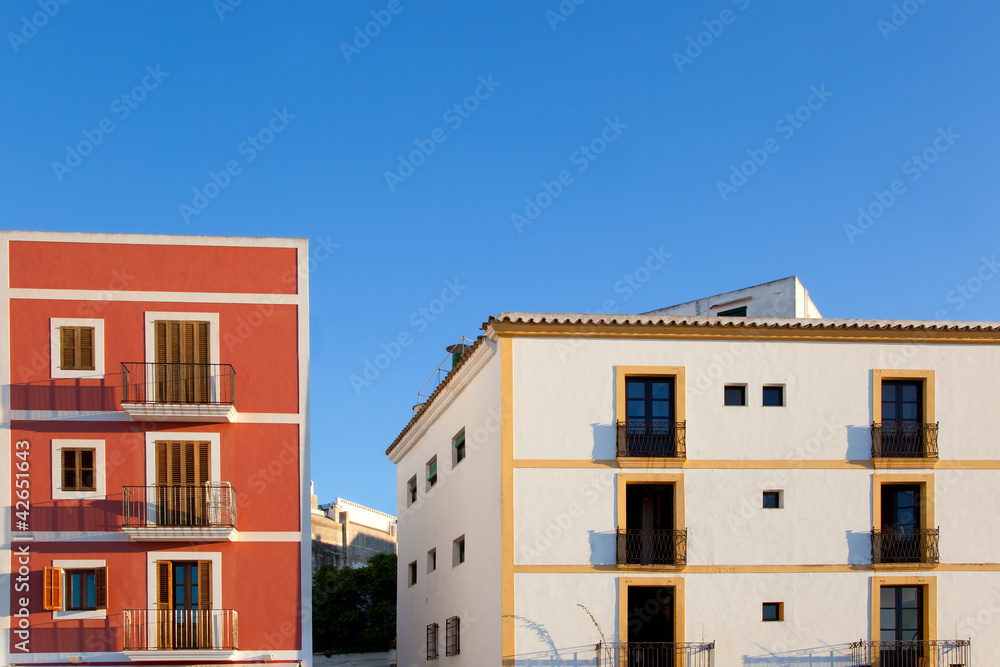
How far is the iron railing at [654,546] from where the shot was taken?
79.2 ft

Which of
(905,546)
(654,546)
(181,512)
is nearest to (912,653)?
(905,546)

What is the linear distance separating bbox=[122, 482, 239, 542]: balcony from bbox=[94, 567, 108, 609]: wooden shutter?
38.3 inches

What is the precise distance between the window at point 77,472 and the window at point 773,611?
14411 mm

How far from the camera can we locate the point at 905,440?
25.4m

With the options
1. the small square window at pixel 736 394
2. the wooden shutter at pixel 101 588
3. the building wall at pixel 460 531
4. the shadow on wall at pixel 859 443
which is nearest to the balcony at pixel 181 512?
the wooden shutter at pixel 101 588

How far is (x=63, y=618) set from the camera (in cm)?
2308

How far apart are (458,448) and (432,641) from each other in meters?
5.55

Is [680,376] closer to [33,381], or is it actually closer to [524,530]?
[524,530]

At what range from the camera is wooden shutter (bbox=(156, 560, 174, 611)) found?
2331cm

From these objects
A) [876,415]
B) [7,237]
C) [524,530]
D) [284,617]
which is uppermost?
[7,237]

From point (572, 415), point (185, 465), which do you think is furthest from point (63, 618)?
point (572, 415)

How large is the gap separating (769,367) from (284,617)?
11780mm

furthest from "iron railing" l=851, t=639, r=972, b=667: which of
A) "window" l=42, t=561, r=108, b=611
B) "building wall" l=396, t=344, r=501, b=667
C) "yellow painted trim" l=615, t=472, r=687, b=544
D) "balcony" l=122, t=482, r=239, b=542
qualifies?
"window" l=42, t=561, r=108, b=611

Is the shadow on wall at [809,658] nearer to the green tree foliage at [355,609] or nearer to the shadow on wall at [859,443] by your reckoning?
the shadow on wall at [859,443]
